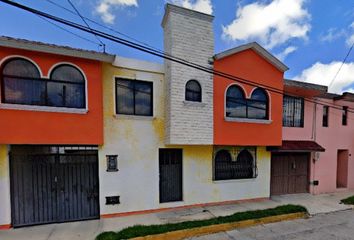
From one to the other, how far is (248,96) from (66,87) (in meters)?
7.38

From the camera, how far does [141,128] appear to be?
8195 mm

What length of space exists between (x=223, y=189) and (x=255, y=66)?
5799 mm

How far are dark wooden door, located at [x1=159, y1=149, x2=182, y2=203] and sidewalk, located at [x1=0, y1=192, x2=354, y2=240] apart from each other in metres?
0.65

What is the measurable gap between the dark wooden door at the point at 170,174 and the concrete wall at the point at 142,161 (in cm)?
24

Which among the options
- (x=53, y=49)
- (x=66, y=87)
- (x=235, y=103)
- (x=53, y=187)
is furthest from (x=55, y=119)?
(x=235, y=103)

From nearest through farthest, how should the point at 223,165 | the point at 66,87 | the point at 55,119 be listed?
the point at 55,119 < the point at 66,87 < the point at 223,165

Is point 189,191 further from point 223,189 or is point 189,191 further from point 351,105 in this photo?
point 351,105

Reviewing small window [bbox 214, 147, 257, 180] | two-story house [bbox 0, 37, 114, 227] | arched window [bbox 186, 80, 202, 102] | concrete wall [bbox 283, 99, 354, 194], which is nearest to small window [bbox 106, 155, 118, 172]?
two-story house [bbox 0, 37, 114, 227]

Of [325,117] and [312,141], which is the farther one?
[325,117]

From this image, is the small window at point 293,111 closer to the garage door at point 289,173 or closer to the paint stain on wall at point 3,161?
the garage door at point 289,173

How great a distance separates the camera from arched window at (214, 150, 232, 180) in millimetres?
9492

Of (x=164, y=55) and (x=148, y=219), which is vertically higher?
(x=164, y=55)

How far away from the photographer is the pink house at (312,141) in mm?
11086

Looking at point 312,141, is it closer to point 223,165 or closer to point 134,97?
point 223,165
